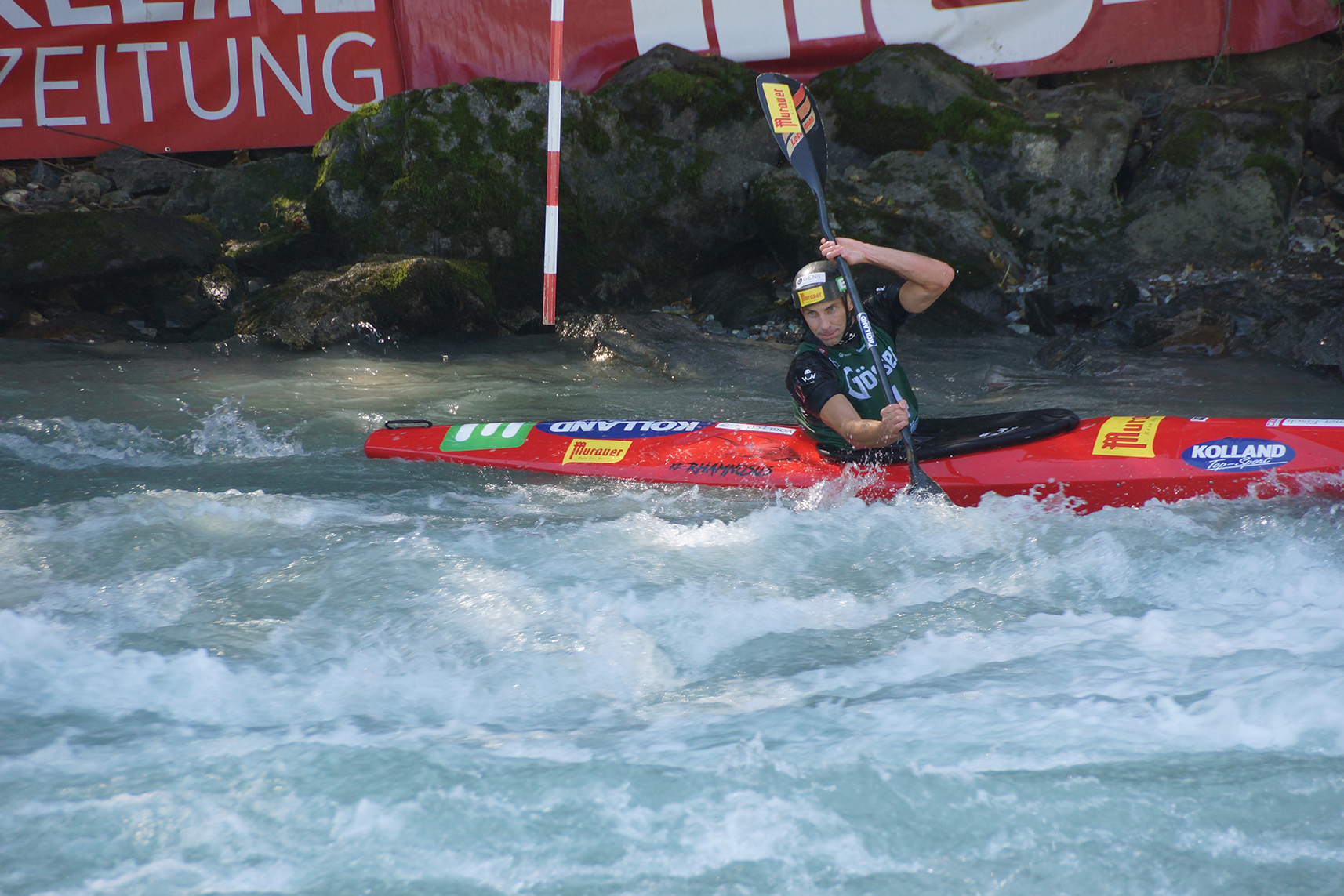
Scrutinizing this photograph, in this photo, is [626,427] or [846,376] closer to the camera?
[846,376]

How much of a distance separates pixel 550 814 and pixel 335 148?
253 inches

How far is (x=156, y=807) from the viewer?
5.31 feet

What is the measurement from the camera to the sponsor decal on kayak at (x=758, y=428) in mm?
3738

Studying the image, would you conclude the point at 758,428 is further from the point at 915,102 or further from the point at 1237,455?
the point at 915,102

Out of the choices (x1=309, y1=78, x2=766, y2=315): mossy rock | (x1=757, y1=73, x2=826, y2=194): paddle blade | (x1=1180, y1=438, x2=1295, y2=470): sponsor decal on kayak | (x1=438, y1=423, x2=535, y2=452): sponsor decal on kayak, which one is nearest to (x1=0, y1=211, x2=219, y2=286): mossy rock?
(x1=309, y1=78, x2=766, y2=315): mossy rock

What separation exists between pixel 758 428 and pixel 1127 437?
4.32ft

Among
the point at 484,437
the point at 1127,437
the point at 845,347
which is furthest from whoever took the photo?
the point at 484,437

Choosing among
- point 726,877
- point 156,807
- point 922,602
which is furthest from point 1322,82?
point 156,807

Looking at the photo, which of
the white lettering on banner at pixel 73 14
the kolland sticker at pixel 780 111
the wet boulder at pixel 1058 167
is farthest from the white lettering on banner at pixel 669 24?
the white lettering on banner at pixel 73 14

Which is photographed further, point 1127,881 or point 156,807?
point 156,807

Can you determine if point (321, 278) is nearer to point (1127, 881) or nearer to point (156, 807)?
point (156, 807)

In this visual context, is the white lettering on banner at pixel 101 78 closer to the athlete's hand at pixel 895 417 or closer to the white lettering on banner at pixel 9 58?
the white lettering on banner at pixel 9 58

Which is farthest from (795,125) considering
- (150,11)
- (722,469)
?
(150,11)

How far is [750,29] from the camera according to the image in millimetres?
7578
